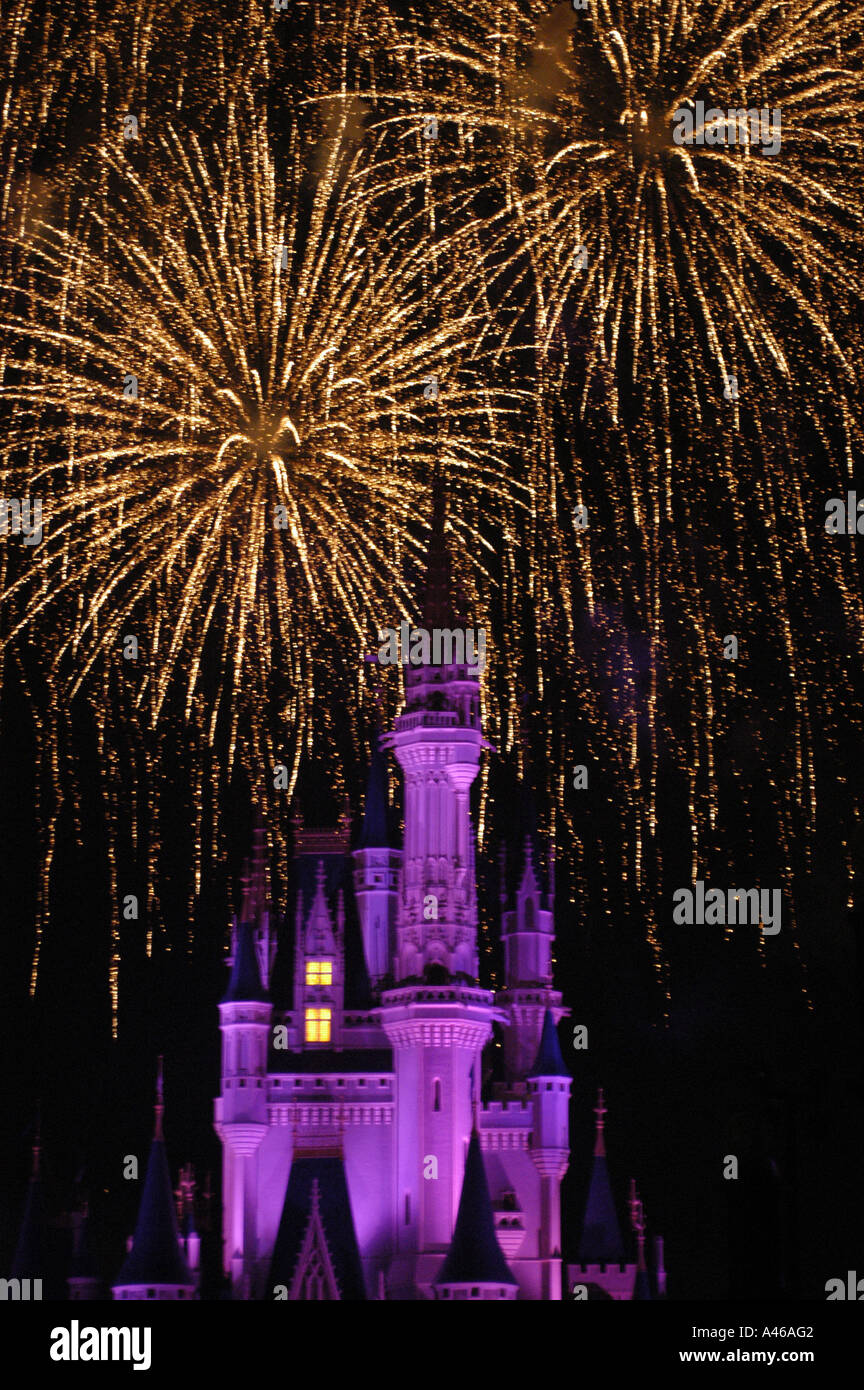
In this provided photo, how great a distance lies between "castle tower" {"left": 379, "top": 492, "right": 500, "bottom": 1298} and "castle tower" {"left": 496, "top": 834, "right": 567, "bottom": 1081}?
18.3 feet

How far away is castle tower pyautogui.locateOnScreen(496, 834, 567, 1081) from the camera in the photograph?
89562 millimetres

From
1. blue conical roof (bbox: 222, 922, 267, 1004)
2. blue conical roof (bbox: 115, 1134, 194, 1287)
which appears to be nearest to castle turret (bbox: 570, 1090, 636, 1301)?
blue conical roof (bbox: 222, 922, 267, 1004)

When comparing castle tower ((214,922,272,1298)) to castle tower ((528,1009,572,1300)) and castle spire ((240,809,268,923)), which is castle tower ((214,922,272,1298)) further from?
castle tower ((528,1009,572,1300))

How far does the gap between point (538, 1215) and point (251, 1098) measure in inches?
409

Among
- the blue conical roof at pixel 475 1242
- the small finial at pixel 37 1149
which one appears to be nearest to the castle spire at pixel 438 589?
the blue conical roof at pixel 475 1242

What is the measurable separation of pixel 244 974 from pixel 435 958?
6763 millimetres

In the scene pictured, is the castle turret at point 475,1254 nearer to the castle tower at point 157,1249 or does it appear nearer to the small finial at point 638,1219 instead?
the small finial at point 638,1219

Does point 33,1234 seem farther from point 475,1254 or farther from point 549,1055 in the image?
point 549,1055

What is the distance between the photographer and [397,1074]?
275 ft

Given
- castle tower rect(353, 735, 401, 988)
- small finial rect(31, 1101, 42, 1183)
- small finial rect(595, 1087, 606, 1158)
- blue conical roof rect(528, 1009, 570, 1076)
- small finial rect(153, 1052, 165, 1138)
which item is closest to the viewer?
small finial rect(153, 1052, 165, 1138)
